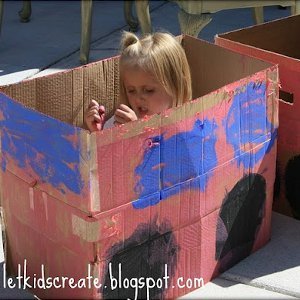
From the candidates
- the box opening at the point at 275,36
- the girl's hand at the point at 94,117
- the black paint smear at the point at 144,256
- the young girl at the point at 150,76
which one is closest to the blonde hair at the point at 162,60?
the young girl at the point at 150,76

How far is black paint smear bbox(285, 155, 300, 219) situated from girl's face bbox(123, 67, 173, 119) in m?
0.42

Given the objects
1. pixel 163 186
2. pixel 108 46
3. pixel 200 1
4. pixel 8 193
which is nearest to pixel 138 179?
pixel 163 186

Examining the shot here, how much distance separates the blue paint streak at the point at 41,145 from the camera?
1.62 meters

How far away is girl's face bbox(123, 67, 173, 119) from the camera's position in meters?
2.08

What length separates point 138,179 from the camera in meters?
1.68

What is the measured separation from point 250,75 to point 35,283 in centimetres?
75

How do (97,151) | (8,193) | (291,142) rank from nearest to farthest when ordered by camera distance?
1. (97,151)
2. (8,193)
3. (291,142)

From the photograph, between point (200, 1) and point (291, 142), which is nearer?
point (291, 142)

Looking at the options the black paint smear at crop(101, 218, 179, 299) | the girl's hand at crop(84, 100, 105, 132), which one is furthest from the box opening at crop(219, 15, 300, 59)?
the black paint smear at crop(101, 218, 179, 299)

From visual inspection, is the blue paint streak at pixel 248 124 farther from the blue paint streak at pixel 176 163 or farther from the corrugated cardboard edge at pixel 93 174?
the corrugated cardboard edge at pixel 93 174

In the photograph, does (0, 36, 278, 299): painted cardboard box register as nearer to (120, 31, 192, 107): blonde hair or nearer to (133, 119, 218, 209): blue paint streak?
(133, 119, 218, 209): blue paint streak

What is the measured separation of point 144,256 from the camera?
1763 mm

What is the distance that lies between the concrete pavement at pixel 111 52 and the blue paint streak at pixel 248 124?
0.95ft

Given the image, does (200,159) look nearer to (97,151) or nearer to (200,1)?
(97,151)
